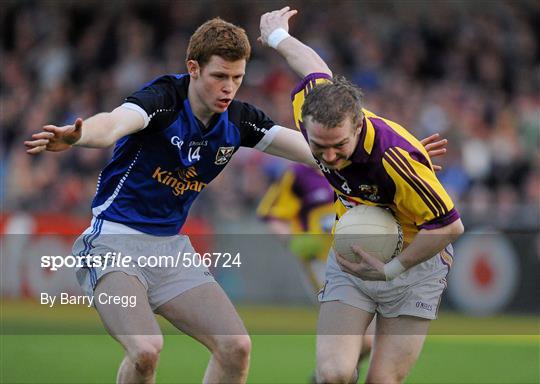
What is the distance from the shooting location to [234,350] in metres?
6.61

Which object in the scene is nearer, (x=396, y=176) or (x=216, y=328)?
(x=396, y=176)

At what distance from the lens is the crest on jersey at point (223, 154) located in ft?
23.0

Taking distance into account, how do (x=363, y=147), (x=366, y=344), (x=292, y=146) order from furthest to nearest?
1. (x=366, y=344)
2. (x=292, y=146)
3. (x=363, y=147)

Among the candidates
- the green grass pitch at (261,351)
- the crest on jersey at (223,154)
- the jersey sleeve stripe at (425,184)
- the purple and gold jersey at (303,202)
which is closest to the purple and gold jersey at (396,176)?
the jersey sleeve stripe at (425,184)

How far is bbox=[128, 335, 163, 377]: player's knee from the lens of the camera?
6.41 m

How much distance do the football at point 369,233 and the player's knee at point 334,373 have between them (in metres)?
0.65

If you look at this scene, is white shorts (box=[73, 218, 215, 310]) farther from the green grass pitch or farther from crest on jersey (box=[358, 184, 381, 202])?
the green grass pitch

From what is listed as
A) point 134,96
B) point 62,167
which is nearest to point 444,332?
point 62,167

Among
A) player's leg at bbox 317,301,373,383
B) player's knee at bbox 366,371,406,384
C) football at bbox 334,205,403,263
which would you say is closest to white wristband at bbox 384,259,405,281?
football at bbox 334,205,403,263

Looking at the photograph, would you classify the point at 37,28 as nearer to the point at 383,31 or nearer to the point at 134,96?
the point at 383,31

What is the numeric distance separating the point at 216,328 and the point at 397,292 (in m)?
1.12
